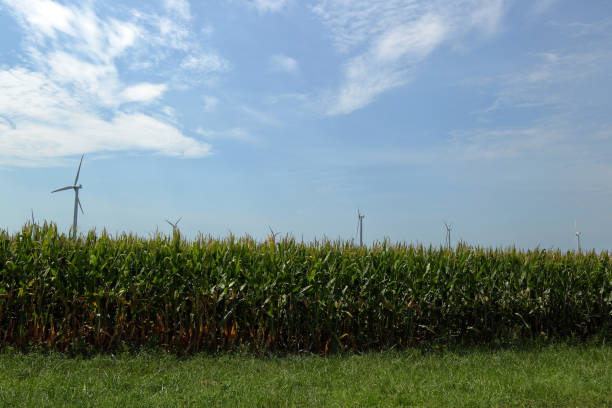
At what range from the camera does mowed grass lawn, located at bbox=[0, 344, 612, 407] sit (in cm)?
665

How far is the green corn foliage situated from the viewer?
926cm

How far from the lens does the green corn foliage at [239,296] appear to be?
926 cm

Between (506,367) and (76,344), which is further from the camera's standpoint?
(76,344)

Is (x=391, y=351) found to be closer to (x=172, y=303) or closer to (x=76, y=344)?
(x=172, y=303)

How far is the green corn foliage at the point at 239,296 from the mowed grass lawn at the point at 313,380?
536 millimetres

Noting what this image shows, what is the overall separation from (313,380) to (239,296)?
2.49 meters

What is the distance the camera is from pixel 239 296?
9.34 metres

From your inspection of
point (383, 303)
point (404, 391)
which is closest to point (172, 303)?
point (383, 303)

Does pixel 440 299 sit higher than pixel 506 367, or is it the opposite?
pixel 440 299

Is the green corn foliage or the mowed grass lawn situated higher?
the green corn foliage

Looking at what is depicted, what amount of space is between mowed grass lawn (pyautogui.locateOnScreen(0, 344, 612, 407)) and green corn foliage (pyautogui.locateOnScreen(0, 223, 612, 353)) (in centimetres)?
54

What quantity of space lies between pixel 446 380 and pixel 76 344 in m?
6.64

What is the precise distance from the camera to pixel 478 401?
6.58 meters

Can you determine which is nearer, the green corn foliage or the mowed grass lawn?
the mowed grass lawn
